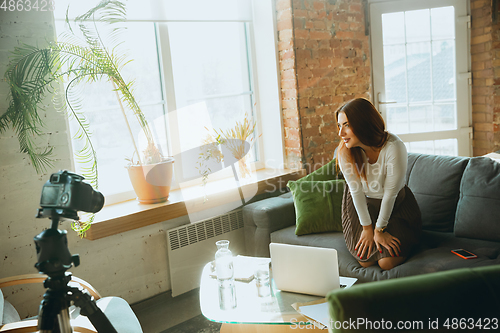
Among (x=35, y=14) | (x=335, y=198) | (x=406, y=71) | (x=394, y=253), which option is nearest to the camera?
(x=394, y=253)

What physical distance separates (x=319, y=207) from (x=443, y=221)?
0.74 m

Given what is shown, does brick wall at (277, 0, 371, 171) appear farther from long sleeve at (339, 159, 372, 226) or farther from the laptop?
the laptop

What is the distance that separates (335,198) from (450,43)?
7.17ft

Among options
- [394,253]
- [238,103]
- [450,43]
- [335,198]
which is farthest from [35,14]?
[450,43]

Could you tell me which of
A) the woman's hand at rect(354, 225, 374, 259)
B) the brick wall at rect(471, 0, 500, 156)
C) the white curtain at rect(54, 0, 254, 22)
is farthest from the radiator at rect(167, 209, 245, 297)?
the brick wall at rect(471, 0, 500, 156)

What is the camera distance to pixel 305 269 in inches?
67.2

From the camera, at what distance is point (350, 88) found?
3.75 meters

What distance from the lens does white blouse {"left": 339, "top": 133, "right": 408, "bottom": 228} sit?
2252mm

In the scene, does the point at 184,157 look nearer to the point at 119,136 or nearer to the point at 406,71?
the point at 119,136

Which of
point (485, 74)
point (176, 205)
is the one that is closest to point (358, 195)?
point (176, 205)

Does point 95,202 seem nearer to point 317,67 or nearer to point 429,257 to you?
point 429,257

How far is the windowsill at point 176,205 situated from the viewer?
2.61 meters

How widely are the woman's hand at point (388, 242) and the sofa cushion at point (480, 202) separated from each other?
0.44m

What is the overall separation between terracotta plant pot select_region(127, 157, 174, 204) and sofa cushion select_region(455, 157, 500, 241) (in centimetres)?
183
